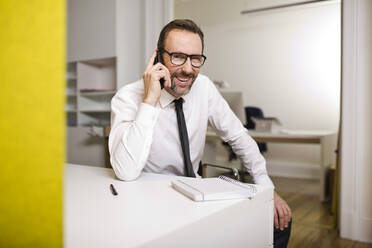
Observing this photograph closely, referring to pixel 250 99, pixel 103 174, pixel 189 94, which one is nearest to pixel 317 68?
pixel 250 99

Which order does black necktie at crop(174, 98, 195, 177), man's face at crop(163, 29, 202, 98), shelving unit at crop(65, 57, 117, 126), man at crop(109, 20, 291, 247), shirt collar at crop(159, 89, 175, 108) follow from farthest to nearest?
1. shelving unit at crop(65, 57, 117, 126)
2. shirt collar at crop(159, 89, 175, 108)
3. man's face at crop(163, 29, 202, 98)
4. black necktie at crop(174, 98, 195, 177)
5. man at crop(109, 20, 291, 247)

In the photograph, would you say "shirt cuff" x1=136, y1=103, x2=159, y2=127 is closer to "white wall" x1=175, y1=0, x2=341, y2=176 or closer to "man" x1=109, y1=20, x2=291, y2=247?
"man" x1=109, y1=20, x2=291, y2=247

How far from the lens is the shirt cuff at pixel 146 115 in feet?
3.86

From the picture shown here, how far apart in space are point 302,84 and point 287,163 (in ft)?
4.45

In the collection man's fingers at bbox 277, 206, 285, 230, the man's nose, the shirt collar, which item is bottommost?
man's fingers at bbox 277, 206, 285, 230

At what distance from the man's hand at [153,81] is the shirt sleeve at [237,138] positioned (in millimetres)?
369

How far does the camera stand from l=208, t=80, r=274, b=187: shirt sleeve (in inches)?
55.9

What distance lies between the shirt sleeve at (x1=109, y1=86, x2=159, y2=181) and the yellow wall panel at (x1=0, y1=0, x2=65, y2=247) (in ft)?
2.54

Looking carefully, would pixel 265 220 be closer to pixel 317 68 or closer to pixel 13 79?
pixel 13 79

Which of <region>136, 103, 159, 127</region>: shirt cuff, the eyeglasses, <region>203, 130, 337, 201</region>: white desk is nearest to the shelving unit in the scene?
<region>203, 130, 337, 201</region>: white desk

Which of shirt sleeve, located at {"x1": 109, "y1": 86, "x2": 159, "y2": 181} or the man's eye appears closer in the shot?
shirt sleeve, located at {"x1": 109, "y1": 86, "x2": 159, "y2": 181}

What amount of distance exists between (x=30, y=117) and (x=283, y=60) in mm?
5389

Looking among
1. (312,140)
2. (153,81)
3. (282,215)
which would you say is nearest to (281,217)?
(282,215)

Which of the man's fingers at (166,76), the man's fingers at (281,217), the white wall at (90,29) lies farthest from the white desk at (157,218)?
Answer: the white wall at (90,29)
